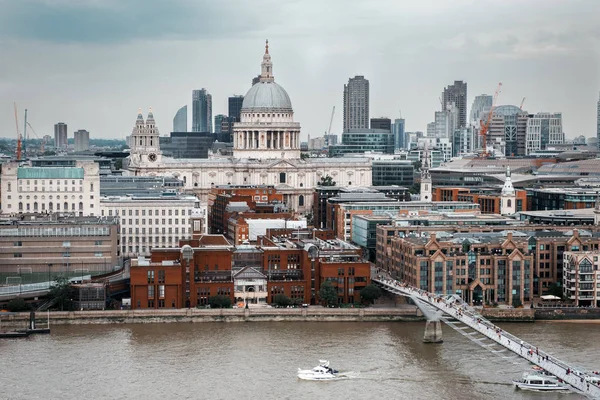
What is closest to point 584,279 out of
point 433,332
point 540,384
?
point 433,332

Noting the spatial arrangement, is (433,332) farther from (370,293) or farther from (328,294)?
(328,294)

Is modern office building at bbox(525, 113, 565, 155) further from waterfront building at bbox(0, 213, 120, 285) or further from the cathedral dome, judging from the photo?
waterfront building at bbox(0, 213, 120, 285)

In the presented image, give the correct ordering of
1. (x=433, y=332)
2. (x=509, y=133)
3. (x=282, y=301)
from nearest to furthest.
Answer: (x=433, y=332)
(x=282, y=301)
(x=509, y=133)

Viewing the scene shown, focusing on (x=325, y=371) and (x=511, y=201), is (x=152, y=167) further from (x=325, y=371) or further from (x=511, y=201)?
(x=325, y=371)

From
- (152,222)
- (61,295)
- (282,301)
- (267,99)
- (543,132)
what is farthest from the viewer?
(543,132)

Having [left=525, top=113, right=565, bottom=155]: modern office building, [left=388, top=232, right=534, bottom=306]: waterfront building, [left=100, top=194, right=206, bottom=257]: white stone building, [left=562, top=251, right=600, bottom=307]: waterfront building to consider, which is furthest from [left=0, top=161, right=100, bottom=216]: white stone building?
[left=525, top=113, right=565, bottom=155]: modern office building

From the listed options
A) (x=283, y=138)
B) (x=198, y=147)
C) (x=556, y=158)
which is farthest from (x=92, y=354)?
(x=198, y=147)

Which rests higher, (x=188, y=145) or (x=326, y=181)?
(x=188, y=145)
